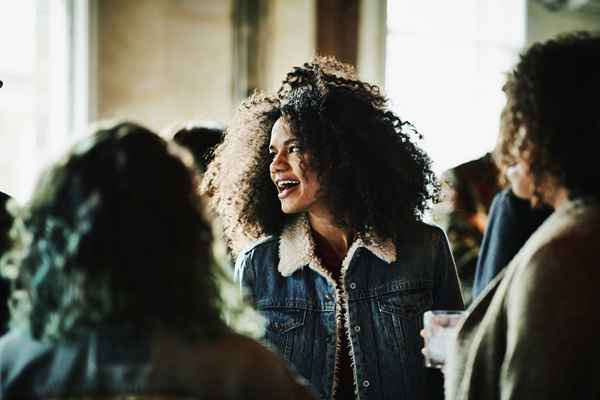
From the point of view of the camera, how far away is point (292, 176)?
2.03 metres

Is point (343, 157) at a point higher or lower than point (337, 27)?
lower

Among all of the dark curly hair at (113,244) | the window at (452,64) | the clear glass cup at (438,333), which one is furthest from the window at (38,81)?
the dark curly hair at (113,244)

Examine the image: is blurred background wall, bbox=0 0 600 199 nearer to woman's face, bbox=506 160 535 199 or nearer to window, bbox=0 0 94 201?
window, bbox=0 0 94 201

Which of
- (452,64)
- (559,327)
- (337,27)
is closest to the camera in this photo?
(559,327)

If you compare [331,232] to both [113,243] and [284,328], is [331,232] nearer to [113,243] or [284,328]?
[284,328]

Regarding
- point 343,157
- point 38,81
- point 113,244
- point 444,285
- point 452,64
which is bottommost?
point 444,285

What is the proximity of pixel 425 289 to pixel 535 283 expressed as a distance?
2.42ft

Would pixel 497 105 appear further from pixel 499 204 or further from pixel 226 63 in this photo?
pixel 499 204

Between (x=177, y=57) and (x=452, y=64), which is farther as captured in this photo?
(x=452, y=64)

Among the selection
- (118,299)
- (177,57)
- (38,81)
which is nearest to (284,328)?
(118,299)

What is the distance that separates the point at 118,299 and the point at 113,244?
78mm

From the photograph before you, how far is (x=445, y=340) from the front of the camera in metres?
1.56

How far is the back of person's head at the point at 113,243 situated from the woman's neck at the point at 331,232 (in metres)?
0.96

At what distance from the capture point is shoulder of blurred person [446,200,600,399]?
1213mm
